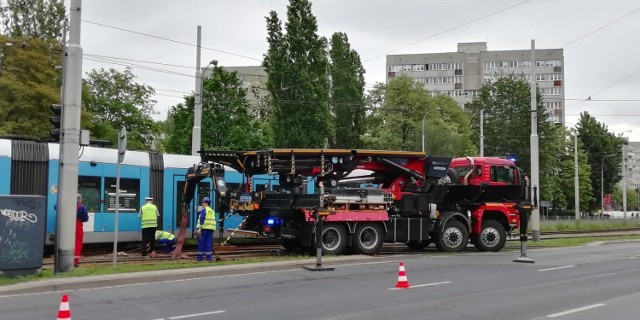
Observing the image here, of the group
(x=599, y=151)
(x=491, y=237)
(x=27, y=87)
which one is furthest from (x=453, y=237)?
(x=599, y=151)

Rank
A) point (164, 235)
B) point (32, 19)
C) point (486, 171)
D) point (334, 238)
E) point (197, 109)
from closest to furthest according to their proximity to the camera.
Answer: point (334, 238), point (164, 235), point (486, 171), point (197, 109), point (32, 19)

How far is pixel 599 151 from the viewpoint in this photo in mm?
83625

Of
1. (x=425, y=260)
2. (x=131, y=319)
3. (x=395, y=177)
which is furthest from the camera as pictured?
(x=395, y=177)

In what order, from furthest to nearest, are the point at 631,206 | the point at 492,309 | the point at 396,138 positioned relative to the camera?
1. the point at 631,206
2. the point at 396,138
3. the point at 492,309

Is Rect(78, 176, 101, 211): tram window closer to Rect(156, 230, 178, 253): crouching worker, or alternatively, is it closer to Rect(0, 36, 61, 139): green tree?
Rect(156, 230, 178, 253): crouching worker

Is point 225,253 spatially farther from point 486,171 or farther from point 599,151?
point 599,151

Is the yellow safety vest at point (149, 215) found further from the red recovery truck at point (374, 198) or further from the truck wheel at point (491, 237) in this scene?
the truck wheel at point (491, 237)

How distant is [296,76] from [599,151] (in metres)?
58.5

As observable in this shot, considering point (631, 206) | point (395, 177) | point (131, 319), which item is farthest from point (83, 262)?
point (631, 206)

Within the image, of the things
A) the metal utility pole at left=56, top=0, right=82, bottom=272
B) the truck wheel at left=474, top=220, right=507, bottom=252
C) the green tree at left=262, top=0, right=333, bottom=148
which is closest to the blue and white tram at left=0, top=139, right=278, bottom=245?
the metal utility pole at left=56, top=0, right=82, bottom=272

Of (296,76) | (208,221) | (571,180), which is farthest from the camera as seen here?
(571,180)

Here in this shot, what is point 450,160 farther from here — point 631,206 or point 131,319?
point 631,206

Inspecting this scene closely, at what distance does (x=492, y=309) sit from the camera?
9.80 meters

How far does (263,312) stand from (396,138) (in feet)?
173
